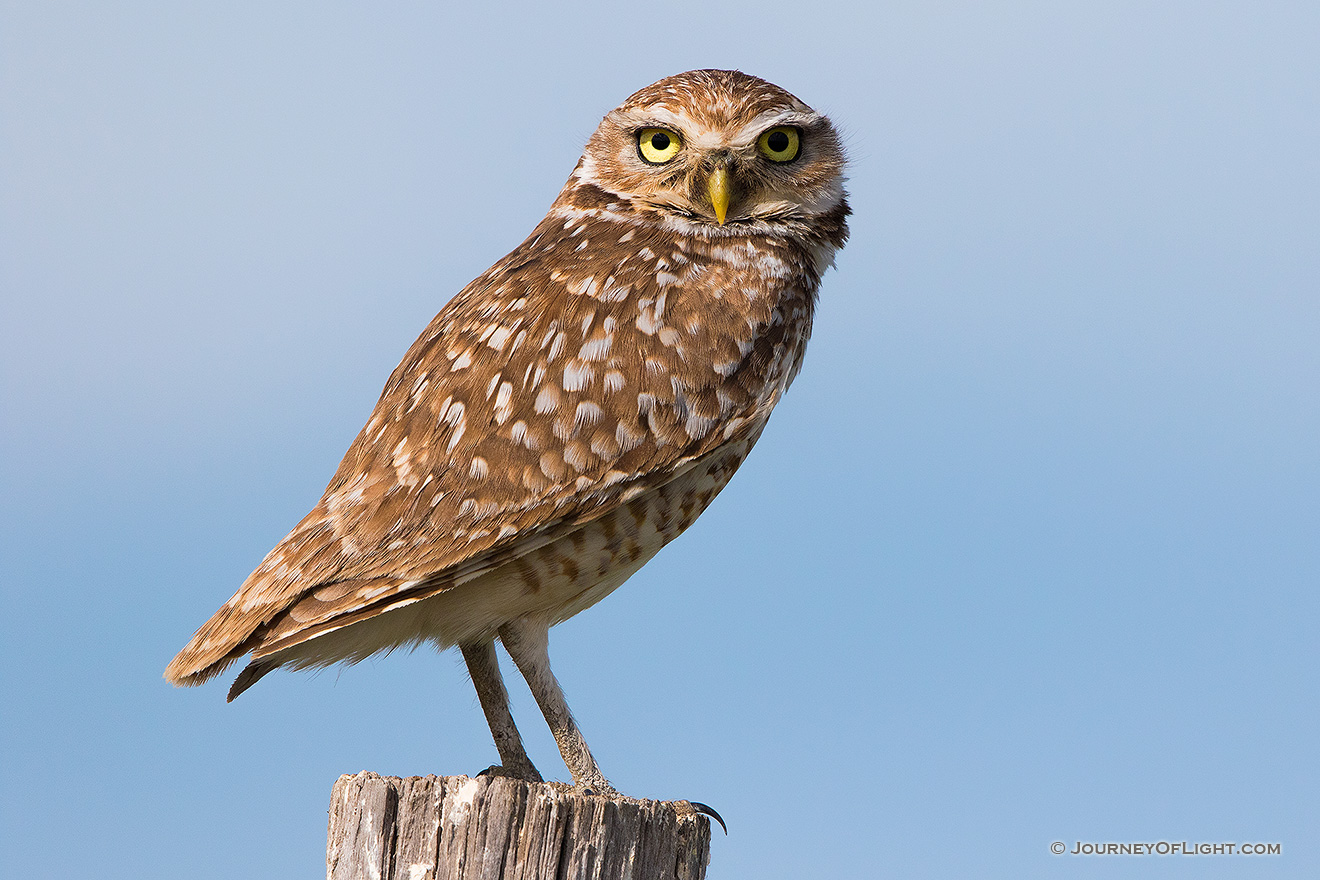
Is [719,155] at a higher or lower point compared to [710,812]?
higher

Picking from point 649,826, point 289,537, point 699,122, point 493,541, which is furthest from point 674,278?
point 649,826

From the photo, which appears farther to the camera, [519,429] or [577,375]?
[577,375]

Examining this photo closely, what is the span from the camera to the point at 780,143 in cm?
530

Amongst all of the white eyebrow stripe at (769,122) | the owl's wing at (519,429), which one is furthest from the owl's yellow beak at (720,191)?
the owl's wing at (519,429)

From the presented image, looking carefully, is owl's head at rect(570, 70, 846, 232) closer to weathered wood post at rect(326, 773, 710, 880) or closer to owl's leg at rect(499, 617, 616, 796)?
owl's leg at rect(499, 617, 616, 796)

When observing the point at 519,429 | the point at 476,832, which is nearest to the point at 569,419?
the point at 519,429

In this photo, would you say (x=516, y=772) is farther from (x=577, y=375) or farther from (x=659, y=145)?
(x=659, y=145)

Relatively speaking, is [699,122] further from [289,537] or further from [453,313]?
[289,537]

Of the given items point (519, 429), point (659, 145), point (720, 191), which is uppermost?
point (659, 145)

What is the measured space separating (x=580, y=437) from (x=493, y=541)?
497 mm

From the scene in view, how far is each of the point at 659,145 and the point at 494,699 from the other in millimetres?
2449

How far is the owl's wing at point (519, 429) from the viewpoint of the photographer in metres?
4.22

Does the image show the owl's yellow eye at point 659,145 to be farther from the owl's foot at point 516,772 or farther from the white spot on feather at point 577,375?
the owl's foot at point 516,772

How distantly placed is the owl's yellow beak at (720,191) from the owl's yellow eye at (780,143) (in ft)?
0.78
